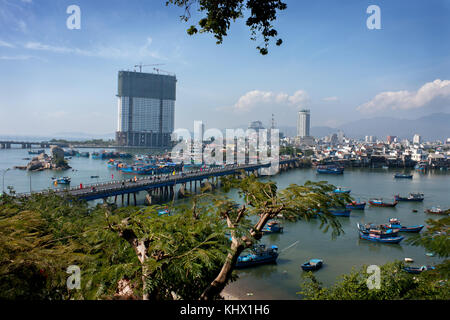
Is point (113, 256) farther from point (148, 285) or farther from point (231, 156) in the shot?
point (231, 156)

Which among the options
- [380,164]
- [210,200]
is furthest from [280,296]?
[380,164]

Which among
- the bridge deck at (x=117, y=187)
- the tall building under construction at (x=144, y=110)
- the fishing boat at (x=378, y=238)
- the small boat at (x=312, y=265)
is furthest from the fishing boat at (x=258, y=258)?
the tall building under construction at (x=144, y=110)

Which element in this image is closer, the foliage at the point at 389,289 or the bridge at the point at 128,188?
the foliage at the point at 389,289

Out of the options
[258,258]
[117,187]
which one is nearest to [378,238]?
[258,258]

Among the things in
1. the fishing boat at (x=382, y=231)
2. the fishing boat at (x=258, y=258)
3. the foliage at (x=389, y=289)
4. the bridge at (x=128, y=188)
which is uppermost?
the foliage at (x=389, y=289)

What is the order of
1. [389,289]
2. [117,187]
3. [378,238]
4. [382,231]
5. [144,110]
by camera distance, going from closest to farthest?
[389,289]
[378,238]
[382,231]
[117,187]
[144,110]

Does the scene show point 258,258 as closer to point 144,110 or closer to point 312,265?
point 312,265

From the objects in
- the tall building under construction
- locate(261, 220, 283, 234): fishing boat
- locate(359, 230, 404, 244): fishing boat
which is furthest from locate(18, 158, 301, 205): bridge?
the tall building under construction

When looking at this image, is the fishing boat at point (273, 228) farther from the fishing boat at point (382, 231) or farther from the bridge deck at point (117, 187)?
the fishing boat at point (382, 231)
